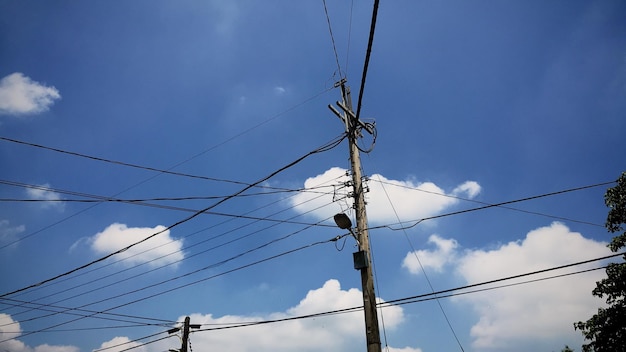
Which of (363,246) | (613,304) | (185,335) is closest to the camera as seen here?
(363,246)

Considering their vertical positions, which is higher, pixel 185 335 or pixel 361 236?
pixel 361 236

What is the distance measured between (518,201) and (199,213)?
934cm

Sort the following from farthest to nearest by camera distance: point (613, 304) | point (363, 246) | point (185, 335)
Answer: point (185, 335) < point (613, 304) < point (363, 246)

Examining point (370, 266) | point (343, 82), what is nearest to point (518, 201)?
point (370, 266)

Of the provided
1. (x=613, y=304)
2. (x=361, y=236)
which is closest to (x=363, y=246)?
(x=361, y=236)

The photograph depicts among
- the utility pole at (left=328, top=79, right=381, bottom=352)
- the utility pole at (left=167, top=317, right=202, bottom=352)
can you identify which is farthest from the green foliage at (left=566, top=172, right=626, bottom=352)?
the utility pole at (left=167, top=317, right=202, bottom=352)

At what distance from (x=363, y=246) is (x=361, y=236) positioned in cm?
30

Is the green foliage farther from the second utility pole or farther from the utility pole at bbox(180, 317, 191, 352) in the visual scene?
the utility pole at bbox(180, 317, 191, 352)

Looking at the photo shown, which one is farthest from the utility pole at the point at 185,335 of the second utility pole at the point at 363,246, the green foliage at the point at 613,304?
the green foliage at the point at 613,304

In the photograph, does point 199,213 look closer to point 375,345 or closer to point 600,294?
point 375,345

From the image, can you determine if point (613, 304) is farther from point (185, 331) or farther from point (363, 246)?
point (185, 331)

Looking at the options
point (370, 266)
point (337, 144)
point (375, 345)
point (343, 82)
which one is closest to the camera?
point (375, 345)

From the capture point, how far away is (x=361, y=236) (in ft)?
28.7

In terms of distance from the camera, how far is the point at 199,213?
1034cm
